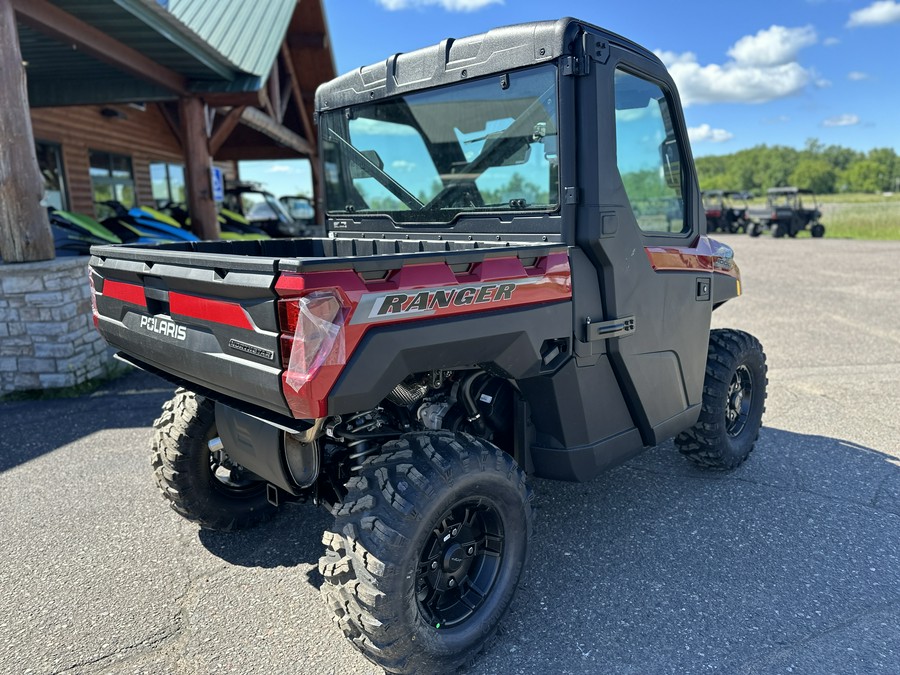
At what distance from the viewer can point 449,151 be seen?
3061 mm

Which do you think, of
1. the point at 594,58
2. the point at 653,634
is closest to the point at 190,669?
the point at 653,634

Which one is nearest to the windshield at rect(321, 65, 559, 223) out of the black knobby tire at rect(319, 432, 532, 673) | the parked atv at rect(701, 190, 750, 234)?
the black knobby tire at rect(319, 432, 532, 673)

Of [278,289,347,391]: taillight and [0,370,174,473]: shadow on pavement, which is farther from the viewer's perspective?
[0,370,174,473]: shadow on pavement

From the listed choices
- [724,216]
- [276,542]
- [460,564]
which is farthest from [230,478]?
[724,216]

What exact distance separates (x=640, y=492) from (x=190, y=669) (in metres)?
2.48

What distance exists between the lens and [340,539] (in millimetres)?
2137

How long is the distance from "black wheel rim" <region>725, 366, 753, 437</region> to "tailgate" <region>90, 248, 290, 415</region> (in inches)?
117

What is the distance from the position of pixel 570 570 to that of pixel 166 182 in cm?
1557

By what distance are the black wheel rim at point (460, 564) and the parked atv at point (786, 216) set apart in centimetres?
2717

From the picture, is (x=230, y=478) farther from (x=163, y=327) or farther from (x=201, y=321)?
(x=201, y=321)

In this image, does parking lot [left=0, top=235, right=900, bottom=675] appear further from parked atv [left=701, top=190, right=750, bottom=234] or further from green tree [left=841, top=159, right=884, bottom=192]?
green tree [left=841, top=159, right=884, bottom=192]

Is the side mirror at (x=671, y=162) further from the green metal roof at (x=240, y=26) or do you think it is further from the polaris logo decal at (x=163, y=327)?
the green metal roof at (x=240, y=26)

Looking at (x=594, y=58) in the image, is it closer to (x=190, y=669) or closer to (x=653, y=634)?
(x=653, y=634)

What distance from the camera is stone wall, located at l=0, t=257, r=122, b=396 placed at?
17.9 feet
